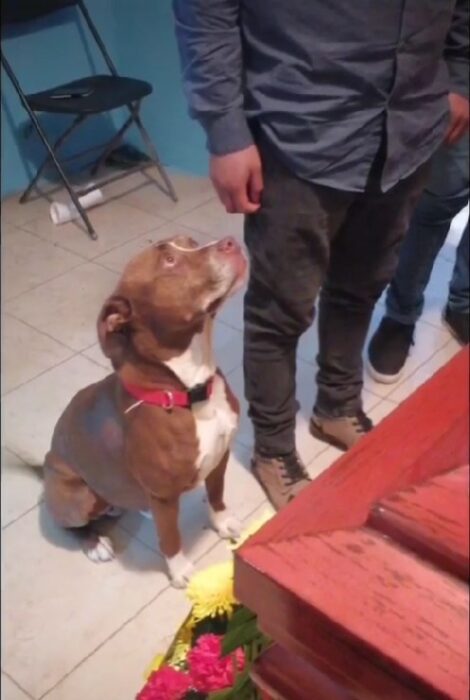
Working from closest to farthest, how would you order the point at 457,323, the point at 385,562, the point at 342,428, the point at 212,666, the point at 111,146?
the point at 385,562 → the point at 111,146 → the point at 212,666 → the point at 457,323 → the point at 342,428

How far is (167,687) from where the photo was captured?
0.72m

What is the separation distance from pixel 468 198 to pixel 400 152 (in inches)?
9.1

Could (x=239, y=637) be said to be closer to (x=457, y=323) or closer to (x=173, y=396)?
(x=173, y=396)

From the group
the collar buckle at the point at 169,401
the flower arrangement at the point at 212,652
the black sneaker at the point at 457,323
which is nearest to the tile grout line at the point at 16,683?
the flower arrangement at the point at 212,652

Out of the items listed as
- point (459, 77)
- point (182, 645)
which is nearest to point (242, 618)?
point (182, 645)

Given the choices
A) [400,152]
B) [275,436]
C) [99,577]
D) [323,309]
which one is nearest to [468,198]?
[400,152]

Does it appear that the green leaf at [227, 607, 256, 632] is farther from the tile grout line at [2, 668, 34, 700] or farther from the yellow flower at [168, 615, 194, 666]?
the tile grout line at [2, 668, 34, 700]

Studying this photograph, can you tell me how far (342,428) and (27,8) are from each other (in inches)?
45.5

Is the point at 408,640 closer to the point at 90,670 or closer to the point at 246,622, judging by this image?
the point at 246,622

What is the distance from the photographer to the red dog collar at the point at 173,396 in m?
1.05

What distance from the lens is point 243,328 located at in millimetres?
1253

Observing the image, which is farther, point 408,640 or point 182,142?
point 182,142

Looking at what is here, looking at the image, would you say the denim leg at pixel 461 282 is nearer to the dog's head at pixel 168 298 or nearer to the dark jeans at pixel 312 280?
the dark jeans at pixel 312 280

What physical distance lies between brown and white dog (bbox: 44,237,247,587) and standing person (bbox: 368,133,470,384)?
0.37m
